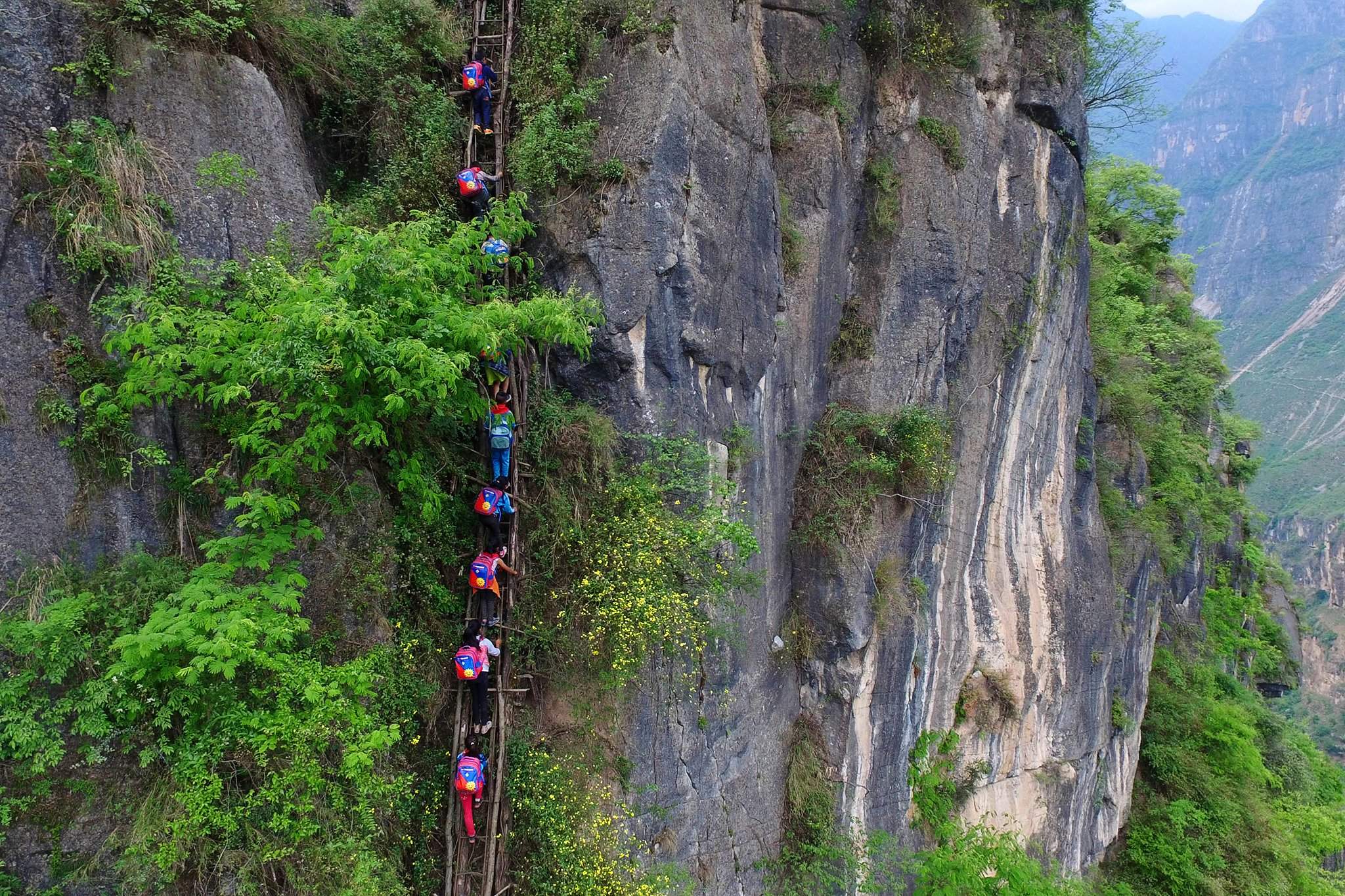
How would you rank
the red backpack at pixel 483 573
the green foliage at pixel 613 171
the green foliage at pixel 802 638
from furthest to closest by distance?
1. the green foliage at pixel 802 638
2. the green foliage at pixel 613 171
3. the red backpack at pixel 483 573

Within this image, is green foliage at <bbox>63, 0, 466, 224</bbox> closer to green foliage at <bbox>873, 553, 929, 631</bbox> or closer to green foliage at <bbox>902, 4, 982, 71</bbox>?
green foliage at <bbox>902, 4, 982, 71</bbox>

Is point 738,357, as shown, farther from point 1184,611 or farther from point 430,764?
point 1184,611

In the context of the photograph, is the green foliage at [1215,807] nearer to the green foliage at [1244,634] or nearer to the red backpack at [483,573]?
the green foliage at [1244,634]

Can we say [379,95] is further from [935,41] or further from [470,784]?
[935,41]

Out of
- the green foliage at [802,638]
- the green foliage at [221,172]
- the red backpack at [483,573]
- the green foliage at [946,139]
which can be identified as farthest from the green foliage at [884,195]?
the green foliage at [221,172]

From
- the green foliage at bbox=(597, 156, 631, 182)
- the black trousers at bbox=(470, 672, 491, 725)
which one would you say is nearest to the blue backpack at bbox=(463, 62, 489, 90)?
the green foliage at bbox=(597, 156, 631, 182)

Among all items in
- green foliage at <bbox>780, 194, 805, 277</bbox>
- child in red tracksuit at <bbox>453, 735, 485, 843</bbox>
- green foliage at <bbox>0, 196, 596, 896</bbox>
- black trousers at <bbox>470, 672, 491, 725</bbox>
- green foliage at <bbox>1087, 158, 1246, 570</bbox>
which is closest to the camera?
green foliage at <bbox>0, 196, 596, 896</bbox>
